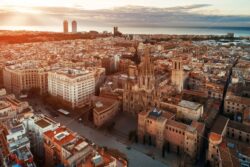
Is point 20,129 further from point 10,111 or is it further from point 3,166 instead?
point 10,111

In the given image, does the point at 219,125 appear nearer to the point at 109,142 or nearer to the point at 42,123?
the point at 109,142

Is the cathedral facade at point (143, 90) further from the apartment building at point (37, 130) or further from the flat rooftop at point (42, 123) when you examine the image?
the flat rooftop at point (42, 123)

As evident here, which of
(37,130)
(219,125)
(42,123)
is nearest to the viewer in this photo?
(37,130)

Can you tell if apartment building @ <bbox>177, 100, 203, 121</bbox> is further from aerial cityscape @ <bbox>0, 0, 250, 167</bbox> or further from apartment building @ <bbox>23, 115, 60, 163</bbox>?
apartment building @ <bbox>23, 115, 60, 163</bbox>

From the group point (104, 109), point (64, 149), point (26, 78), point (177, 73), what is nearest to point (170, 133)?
point (104, 109)

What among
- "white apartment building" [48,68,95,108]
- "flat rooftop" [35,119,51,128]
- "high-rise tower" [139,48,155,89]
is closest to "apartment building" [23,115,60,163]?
"flat rooftop" [35,119,51,128]
